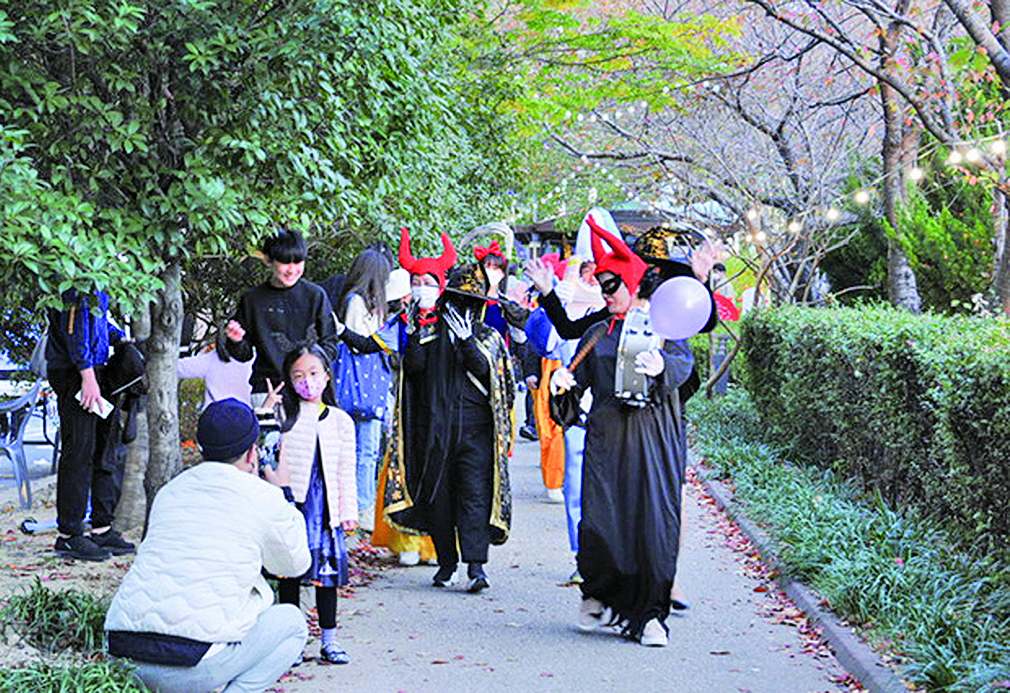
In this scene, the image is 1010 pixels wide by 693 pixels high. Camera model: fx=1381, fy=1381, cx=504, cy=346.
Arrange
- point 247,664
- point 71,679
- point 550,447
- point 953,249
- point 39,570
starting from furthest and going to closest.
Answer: point 953,249, point 550,447, point 39,570, point 71,679, point 247,664

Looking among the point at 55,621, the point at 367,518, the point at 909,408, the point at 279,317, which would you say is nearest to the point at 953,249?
the point at 909,408

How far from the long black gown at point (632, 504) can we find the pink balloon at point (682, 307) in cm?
23

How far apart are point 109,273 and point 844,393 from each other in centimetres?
662

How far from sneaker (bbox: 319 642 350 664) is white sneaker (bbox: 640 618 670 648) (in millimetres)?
1538

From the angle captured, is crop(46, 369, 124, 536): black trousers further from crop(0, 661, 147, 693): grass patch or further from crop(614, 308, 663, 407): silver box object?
crop(614, 308, 663, 407): silver box object

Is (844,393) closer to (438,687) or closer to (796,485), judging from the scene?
(796,485)

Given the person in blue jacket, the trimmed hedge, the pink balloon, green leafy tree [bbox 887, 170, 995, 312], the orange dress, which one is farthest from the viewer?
green leafy tree [bbox 887, 170, 995, 312]

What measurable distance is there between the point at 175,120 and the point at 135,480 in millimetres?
3966

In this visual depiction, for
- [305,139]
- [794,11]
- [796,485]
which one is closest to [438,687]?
[305,139]

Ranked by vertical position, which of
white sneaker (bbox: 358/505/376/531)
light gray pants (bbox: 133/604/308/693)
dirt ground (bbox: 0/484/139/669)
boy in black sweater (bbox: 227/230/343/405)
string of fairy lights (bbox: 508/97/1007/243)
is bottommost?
dirt ground (bbox: 0/484/139/669)

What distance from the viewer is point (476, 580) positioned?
A: 8492 mm

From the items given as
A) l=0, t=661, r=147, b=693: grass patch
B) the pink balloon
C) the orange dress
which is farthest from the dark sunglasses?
the orange dress

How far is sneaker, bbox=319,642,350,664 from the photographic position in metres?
6.59

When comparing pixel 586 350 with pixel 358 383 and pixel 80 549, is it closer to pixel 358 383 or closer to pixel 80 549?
pixel 358 383
